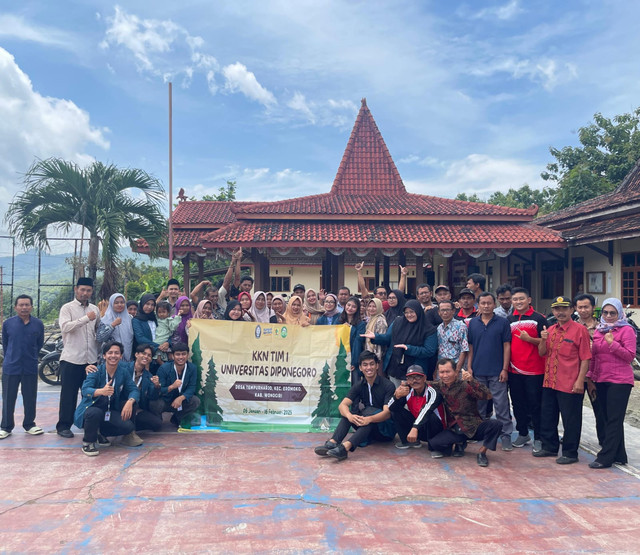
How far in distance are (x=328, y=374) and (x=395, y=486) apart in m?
1.86

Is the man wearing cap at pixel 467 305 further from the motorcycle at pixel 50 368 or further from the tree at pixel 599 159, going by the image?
the tree at pixel 599 159

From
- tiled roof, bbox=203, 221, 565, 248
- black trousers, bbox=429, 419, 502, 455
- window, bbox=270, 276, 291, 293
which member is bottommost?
black trousers, bbox=429, 419, 502, 455

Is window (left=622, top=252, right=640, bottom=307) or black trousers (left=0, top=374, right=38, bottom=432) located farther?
window (left=622, top=252, right=640, bottom=307)

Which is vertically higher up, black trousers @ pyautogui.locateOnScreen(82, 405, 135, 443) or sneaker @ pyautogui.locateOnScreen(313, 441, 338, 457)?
black trousers @ pyautogui.locateOnScreen(82, 405, 135, 443)

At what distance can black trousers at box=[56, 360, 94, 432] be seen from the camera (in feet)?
17.8

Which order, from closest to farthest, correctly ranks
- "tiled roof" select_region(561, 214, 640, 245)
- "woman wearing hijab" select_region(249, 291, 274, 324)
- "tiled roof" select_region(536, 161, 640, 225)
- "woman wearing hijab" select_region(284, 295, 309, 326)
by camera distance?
"woman wearing hijab" select_region(284, 295, 309, 326), "woman wearing hijab" select_region(249, 291, 274, 324), "tiled roof" select_region(561, 214, 640, 245), "tiled roof" select_region(536, 161, 640, 225)

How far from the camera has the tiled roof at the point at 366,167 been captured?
15344 millimetres

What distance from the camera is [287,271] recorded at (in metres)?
21.3

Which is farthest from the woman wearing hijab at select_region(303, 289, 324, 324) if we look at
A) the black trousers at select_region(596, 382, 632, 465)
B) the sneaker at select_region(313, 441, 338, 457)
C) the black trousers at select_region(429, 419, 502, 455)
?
the black trousers at select_region(596, 382, 632, 465)

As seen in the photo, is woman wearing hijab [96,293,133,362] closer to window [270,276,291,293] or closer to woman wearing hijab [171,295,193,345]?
woman wearing hijab [171,295,193,345]

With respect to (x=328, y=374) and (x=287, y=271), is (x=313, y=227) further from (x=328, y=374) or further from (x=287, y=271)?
(x=287, y=271)

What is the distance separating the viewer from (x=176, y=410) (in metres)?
5.65

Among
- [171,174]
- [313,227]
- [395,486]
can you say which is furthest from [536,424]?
[171,174]

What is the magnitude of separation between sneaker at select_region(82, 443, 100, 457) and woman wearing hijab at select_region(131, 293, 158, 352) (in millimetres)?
1194
